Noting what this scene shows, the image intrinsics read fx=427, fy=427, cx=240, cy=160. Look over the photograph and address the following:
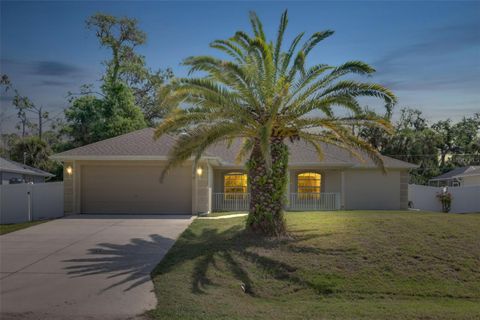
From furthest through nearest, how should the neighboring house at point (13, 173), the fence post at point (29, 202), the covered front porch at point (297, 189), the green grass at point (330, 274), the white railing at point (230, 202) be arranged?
1. the neighboring house at point (13, 173)
2. the covered front porch at point (297, 189)
3. the white railing at point (230, 202)
4. the fence post at point (29, 202)
5. the green grass at point (330, 274)

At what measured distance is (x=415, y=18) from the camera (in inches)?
568

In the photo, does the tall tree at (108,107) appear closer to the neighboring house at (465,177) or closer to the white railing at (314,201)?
the white railing at (314,201)

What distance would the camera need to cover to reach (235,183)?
23.5 m

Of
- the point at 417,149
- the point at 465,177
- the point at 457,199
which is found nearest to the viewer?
the point at 457,199

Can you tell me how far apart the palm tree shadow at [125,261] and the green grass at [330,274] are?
14.6 inches

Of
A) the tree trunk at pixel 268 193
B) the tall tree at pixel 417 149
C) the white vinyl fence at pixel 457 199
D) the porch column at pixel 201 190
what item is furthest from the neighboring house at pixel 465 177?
the tree trunk at pixel 268 193

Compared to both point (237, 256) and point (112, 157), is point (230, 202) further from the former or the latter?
point (237, 256)

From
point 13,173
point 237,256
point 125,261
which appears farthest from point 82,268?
point 13,173

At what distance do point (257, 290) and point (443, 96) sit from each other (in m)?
16.7

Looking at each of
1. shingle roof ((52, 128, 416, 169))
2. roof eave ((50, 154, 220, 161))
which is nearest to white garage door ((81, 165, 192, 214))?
roof eave ((50, 154, 220, 161))

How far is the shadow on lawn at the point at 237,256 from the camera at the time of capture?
875 centimetres

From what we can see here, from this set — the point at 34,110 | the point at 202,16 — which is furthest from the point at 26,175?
the point at 202,16

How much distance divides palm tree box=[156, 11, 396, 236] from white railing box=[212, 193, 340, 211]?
33.1ft

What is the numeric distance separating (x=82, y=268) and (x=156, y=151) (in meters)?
9.94
